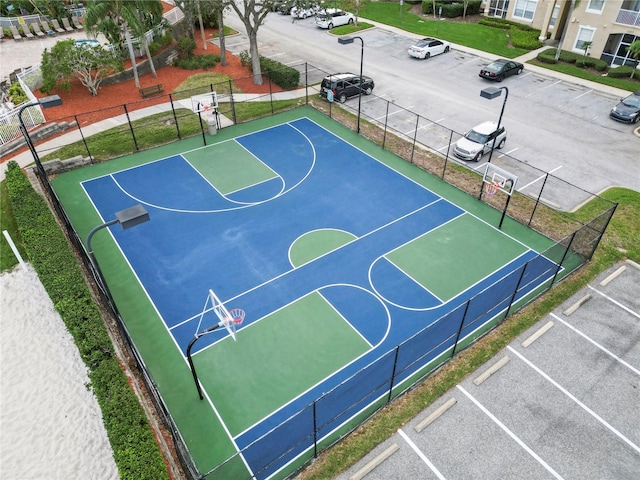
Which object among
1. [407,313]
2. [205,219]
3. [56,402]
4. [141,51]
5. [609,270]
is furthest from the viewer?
[141,51]

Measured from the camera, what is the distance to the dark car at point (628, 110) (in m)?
29.7

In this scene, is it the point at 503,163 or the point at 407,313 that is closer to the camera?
the point at 407,313

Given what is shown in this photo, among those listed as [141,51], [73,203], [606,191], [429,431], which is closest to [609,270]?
[606,191]

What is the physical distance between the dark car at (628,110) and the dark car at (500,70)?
8509 millimetres

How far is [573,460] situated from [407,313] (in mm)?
6620

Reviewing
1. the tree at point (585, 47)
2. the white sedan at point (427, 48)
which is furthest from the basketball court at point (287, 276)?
the tree at point (585, 47)

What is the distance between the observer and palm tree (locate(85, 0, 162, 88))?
29594mm

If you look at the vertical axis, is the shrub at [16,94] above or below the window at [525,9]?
below

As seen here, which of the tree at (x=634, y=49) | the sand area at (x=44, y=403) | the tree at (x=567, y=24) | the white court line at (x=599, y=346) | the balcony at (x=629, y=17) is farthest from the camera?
the tree at (x=567, y=24)

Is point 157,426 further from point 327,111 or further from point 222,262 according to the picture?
point 327,111

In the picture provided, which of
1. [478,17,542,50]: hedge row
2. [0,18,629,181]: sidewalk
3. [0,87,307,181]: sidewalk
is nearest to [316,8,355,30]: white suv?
[0,18,629,181]: sidewalk

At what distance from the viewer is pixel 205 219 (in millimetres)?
21547

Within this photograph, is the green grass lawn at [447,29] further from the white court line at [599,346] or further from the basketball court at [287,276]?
the white court line at [599,346]

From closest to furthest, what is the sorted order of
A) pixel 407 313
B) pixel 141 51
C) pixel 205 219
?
pixel 407 313 → pixel 205 219 → pixel 141 51
